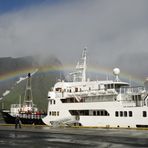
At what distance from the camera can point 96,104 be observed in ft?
160

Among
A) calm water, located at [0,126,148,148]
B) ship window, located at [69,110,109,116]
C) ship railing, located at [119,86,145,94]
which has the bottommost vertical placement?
calm water, located at [0,126,148,148]

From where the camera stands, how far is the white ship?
4512 cm

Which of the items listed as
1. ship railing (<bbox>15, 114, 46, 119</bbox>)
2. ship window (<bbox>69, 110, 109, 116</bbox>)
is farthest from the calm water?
ship railing (<bbox>15, 114, 46, 119</bbox>)

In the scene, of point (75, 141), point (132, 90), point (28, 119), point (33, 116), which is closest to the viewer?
point (75, 141)

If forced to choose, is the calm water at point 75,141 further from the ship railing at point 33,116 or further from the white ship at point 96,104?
the ship railing at point 33,116

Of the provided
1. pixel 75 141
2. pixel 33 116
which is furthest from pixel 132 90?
pixel 75 141

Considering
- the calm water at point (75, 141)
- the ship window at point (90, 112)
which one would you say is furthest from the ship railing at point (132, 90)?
→ the calm water at point (75, 141)

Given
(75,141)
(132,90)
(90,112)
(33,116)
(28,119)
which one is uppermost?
(132,90)

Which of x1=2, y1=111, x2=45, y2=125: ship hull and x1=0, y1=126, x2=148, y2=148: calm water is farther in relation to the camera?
x1=2, y1=111, x2=45, y2=125: ship hull

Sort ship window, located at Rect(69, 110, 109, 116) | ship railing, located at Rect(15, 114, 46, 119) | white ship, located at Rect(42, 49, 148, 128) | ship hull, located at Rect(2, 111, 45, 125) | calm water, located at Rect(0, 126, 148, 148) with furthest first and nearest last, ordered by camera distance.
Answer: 1. ship railing, located at Rect(15, 114, 46, 119)
2. ship hull, located at Rect(2, 111, 45, 125)
3. ship window, located at Rect(69, 110, 109, 116)
4. white ship, located at Rect(42, 49, 148, 128)
5. calm water, located at Rect(0, 126, 148, 148)

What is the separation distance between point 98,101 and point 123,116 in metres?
5.46

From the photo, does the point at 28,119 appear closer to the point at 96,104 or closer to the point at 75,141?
the point at 96,104

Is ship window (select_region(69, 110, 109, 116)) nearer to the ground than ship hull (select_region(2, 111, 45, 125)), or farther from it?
farther from it

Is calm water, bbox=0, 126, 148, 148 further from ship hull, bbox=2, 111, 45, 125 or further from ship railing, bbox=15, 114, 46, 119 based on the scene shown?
ship railing, bbox=15, 114, 46, 119
